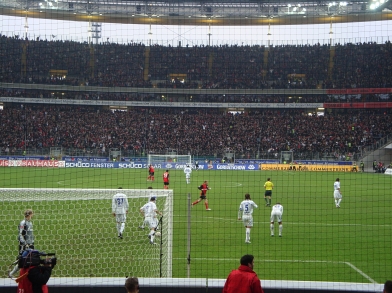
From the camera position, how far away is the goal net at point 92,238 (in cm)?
1129

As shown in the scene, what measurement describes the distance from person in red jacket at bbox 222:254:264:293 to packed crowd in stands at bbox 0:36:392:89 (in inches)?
1591

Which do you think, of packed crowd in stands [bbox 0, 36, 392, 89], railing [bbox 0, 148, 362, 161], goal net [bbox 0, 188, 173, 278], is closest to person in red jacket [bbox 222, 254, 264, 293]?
goal net [bbox 0, 188, 173, 278]

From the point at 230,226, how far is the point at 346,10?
1554 inches

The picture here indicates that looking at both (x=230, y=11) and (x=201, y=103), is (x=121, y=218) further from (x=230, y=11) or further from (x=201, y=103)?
(x=201, y=103)

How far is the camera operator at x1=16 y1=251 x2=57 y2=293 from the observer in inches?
212

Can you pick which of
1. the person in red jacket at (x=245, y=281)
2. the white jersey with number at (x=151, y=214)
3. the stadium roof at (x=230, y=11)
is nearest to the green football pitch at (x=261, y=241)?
the white jersey with number at (x=151, y=214)

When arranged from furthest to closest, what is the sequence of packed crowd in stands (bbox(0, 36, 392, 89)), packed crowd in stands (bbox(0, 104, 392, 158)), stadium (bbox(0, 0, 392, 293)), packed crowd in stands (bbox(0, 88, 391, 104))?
packed crowd in stands (bbox(0, 88, 391, 104))
packed crowd in stands (bbox(0, 104, 392, 158))
packed crowd in stands (bbox(0, 36, 392, 89))
stadium (bbox(0, 0, 392, 293))

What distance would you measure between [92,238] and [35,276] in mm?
9387

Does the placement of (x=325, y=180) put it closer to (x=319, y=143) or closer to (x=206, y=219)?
(x=319, y=143)

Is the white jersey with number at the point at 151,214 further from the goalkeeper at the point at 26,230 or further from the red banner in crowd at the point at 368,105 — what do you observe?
the red banner in crowd at the point at 368,105

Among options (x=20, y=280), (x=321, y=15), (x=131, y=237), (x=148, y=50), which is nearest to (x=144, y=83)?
(x=148, y=50)

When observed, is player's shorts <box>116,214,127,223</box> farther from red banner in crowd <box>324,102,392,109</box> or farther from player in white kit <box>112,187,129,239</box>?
red banner in crowd <box>324,102,392,109</box>

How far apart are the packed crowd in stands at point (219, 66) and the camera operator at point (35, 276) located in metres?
40.0

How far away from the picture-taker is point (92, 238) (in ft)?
47.8
